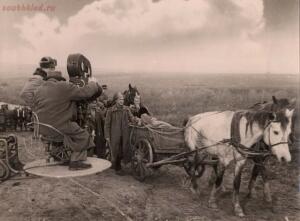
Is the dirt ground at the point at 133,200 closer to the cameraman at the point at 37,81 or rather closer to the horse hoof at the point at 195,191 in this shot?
the horse hoof at the point at 195,191

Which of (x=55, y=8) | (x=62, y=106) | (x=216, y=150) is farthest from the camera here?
(x=55, y=8)

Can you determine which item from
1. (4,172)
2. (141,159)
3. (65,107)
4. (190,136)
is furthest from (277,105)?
(4,172)

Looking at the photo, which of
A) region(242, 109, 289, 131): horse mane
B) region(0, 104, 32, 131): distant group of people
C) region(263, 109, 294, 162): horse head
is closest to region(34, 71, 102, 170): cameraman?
region(0, 104, 32, 131): distant group of people

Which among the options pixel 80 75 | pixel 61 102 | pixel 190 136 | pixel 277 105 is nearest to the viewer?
pixel 61 102

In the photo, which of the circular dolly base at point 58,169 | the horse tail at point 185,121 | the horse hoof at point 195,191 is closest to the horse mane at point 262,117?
the horse tail at point 185,121

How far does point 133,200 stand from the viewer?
286cm

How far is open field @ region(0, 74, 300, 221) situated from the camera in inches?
106

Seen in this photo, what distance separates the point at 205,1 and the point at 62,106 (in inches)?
54.7

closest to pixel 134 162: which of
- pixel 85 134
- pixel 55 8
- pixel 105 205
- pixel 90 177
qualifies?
pixel 90 177

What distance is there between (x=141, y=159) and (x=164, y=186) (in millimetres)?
321

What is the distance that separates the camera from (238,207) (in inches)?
104

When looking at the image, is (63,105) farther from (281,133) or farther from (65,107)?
(281,133)

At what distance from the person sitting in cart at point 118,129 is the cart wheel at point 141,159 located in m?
0.11

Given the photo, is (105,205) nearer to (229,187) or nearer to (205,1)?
(229,187)
